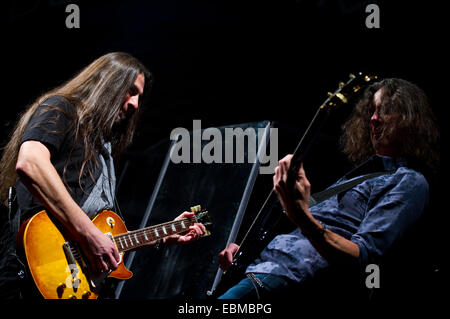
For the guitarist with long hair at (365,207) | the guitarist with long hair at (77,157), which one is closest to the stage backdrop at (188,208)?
the guitarist with long hair at (77,157)

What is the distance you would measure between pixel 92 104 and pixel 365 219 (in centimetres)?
149

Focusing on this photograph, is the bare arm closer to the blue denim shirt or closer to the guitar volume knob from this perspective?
the guitar volume knob

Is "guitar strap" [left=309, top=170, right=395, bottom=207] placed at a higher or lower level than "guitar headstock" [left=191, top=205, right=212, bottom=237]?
higher

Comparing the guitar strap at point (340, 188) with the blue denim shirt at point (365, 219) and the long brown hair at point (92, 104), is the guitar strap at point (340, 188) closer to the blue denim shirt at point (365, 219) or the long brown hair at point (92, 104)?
the blue denim shirt at point (365, 219)

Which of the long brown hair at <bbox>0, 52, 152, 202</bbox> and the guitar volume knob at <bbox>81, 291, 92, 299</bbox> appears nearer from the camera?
the guitar volume knob at <bbox>81, 291, 92, 299</bbox>

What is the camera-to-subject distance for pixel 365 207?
1.68 m

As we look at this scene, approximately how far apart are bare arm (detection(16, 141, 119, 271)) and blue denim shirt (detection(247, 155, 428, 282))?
0.71 m

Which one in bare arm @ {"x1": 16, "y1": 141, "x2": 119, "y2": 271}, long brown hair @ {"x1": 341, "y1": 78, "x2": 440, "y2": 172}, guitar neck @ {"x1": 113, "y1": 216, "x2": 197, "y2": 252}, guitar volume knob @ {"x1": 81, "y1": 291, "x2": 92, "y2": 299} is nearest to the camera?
bare arm @ {"x1": 16, "y1": 141, "x2": 119, "y2": 271}

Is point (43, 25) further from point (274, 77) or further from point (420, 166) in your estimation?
point (420, 166)

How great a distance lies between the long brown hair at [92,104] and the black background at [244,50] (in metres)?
1.07

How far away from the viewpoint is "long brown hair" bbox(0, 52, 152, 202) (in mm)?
1910

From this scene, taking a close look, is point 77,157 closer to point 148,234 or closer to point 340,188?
point 148,234

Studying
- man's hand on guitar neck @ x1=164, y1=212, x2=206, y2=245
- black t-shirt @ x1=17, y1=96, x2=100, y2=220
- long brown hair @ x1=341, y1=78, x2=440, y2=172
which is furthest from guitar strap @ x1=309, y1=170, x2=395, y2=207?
black t-shirt @ x1=17, y1=96, x2=100, y2=220
